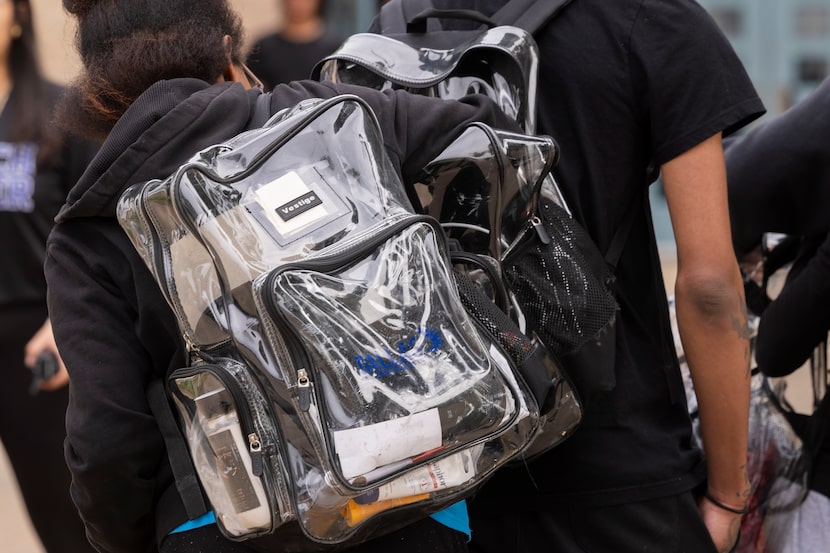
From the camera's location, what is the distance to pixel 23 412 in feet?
11.5

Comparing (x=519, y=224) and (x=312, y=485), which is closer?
(x=312, y=485)

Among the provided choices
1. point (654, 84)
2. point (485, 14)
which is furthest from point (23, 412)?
point (654, 84)

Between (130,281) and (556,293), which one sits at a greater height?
(130,281)

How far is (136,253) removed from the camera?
5.46 ft

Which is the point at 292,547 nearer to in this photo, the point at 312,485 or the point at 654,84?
the point at 312,485

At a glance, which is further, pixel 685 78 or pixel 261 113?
pixel 685 78

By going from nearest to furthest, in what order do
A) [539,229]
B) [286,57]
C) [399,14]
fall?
[539,229] < [399,14] < [286,57]

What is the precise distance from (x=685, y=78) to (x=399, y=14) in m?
0.61

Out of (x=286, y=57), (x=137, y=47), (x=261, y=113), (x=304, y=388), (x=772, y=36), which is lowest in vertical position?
(x=772, y=36)

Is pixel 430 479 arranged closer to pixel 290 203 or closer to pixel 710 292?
pixel 290 203

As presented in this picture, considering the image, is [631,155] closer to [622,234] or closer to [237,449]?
[622,234]

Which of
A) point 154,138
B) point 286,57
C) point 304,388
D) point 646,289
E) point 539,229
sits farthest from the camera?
point 286,57

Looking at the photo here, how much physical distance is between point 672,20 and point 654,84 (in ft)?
0.37

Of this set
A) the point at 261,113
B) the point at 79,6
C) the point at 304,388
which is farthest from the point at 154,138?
the point at 304,388
